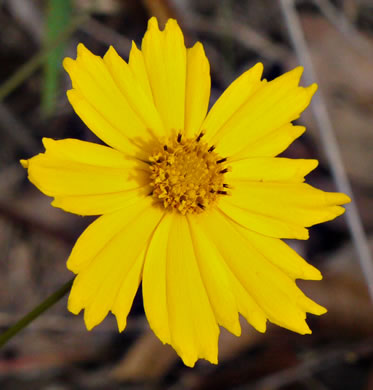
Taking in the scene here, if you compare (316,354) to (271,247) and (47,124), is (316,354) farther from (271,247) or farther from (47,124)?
(47,124)

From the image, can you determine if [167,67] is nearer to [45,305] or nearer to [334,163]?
[45,305]

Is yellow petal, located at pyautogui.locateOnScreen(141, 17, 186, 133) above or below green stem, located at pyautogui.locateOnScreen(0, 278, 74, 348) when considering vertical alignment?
above

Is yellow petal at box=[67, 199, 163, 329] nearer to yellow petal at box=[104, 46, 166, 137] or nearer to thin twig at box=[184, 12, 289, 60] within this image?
yellow petal at box=[104, 46, 166, 137]

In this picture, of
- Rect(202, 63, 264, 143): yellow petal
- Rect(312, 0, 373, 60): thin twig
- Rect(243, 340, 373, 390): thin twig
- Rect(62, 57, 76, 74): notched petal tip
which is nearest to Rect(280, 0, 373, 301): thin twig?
Rect(243, 340, 373, 390): thin twig

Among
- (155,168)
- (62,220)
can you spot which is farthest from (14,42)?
(155,168)

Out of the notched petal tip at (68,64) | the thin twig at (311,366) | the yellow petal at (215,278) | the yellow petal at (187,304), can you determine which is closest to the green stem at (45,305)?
the yellow petal at (187,304)

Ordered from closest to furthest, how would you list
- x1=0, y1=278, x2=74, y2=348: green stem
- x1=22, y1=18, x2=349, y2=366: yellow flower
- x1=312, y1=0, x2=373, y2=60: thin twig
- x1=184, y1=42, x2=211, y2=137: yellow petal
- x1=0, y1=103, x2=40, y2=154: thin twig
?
x1=0, y1=278, x2=74, y2=348: green stem → x1=22, y1=18, x2=349, y2=366: yellow flower → x1=184, y1=42, x2=211, y2=137: yellow petal → x1=0, y1=103, x2=40, y2=154: thin twig → x1=312, y1=0, x2=373, y2=60: thin twig

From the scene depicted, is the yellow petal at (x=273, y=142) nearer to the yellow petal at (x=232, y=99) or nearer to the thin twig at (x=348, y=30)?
the yellow petal at (x=232, y=99)
